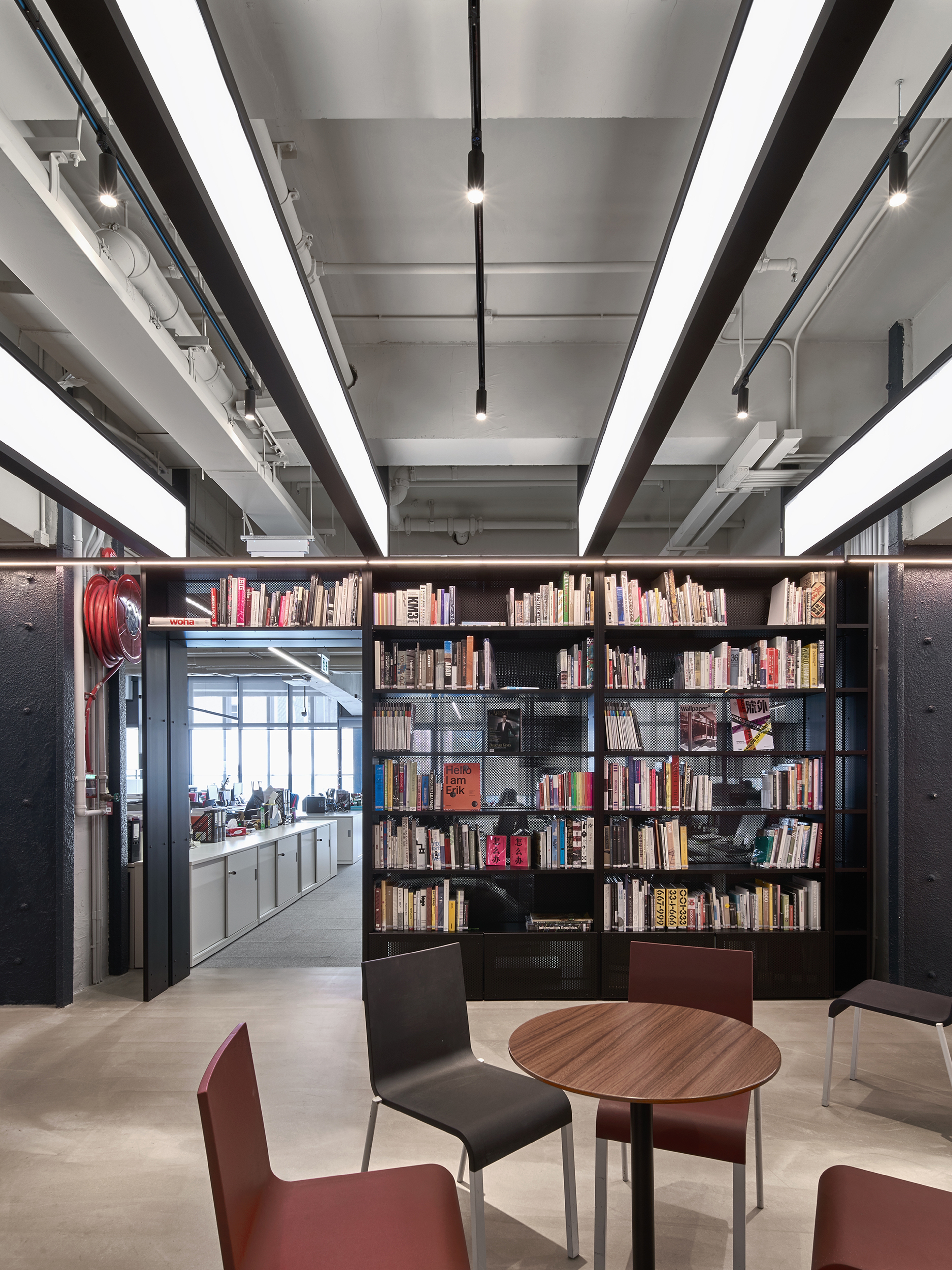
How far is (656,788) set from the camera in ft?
15.8

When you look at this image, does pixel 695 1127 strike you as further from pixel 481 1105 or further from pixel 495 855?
pixel 495 855

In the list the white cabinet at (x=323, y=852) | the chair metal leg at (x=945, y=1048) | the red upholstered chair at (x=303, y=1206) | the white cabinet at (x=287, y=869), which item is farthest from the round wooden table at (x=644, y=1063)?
the white cabinet at (x=323, y=852)

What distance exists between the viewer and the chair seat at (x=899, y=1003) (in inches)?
123

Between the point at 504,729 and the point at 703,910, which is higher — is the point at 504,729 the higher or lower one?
the higher one

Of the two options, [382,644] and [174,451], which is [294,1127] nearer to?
[382,644]

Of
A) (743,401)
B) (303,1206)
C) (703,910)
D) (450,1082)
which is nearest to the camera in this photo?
(303,1206)

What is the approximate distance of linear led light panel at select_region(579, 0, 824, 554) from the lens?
129 centimetres

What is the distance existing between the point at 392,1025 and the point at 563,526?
234 inches

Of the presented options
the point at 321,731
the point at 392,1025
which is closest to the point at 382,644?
the point at 392,1025

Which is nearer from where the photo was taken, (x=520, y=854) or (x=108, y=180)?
(x=108, y=180)

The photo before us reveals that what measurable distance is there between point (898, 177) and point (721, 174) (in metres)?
1.16

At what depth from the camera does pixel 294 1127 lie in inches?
126

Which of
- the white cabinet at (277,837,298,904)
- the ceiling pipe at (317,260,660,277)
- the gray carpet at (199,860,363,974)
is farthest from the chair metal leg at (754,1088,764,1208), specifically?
the white cabinet at (277,837,298,904)

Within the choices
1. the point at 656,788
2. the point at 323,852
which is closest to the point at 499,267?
the point at 656,788
